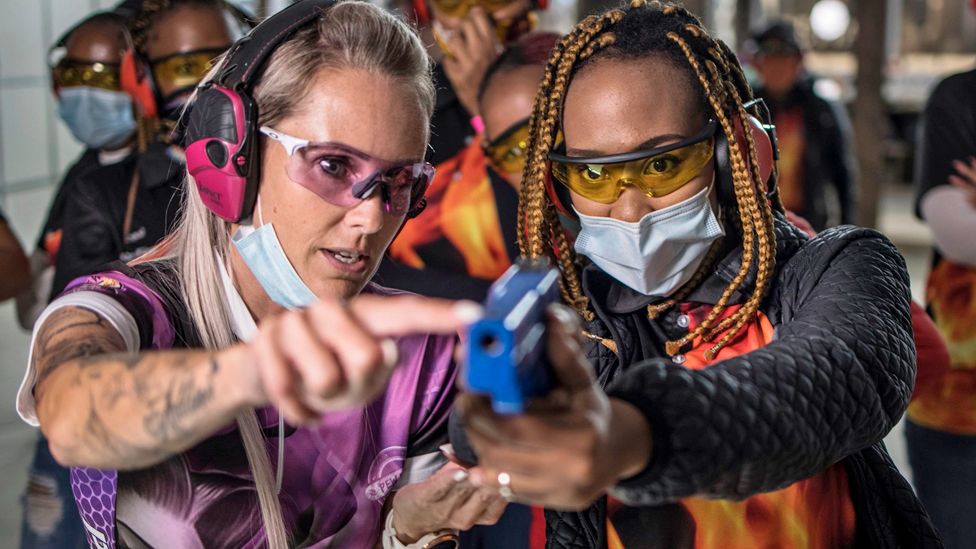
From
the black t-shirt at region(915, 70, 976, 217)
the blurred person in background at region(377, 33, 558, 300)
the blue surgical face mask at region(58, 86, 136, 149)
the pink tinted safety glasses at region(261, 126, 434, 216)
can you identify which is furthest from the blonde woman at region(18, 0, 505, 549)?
the blue surgical face mask at region(58, 86, 136, 149)

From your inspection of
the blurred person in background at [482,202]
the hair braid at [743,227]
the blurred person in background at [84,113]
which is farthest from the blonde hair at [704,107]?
the blurred person in background at [84,113]

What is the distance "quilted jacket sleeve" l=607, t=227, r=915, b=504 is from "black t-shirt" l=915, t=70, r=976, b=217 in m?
2.27

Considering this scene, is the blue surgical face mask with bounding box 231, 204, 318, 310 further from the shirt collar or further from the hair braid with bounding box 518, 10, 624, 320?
the hair braid with bounding box 518, 10, 624, 320

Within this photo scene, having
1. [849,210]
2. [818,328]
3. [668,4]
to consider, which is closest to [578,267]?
[668,4]

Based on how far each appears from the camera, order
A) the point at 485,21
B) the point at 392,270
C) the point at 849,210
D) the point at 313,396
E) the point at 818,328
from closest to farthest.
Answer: the point at 313,396 → the point at 818,328 → the point at 392,270 → the point at 485,21 → the point at 849,210

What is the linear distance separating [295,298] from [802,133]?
551cm

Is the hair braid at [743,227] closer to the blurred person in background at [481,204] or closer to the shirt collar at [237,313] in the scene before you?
the shirt collar at [237,313]

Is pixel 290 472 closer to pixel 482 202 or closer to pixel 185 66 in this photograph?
pixel 482 202

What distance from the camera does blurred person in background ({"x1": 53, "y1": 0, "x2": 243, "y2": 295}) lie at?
3.70 meters

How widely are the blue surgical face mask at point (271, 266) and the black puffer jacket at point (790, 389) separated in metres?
0.53

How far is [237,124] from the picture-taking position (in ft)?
6.19

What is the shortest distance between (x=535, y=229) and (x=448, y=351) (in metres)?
0.32

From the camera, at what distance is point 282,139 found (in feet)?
6.19

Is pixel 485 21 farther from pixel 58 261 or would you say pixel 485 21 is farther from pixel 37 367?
→ pixel 37 367
